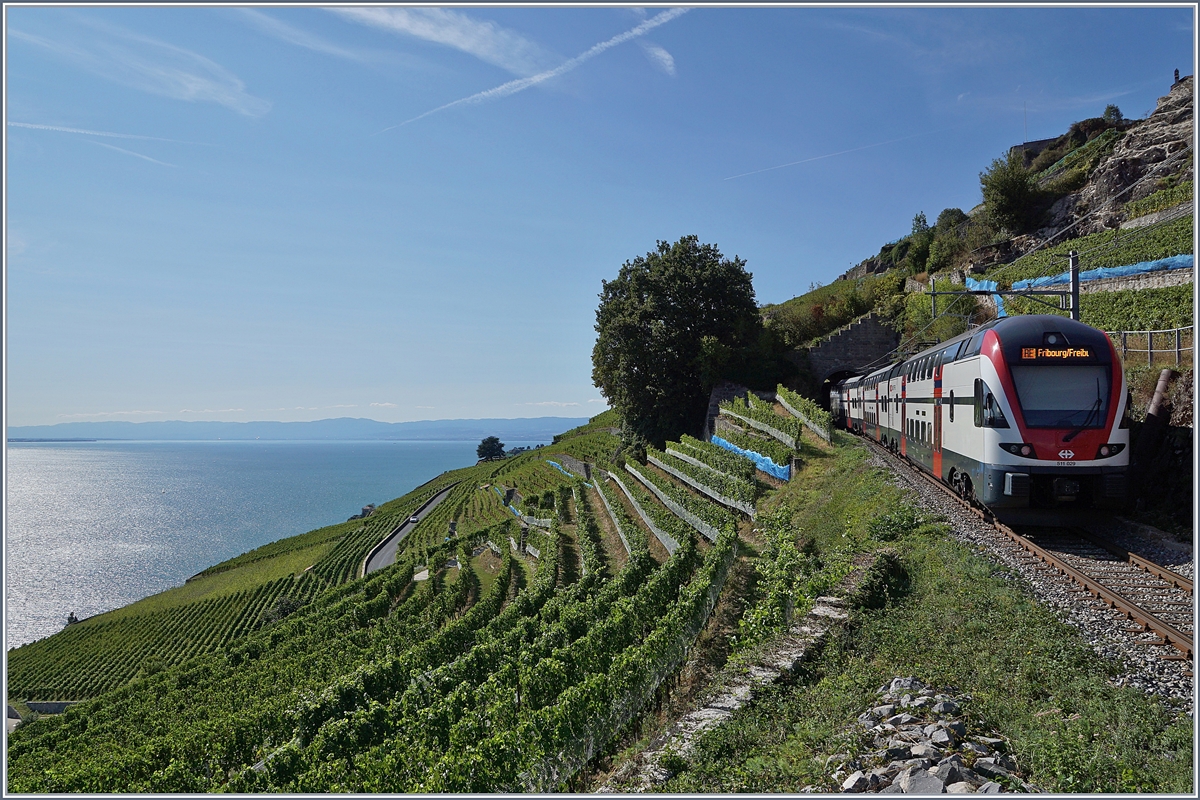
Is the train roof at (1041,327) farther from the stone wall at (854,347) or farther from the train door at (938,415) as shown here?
the stone wall at (854,347)

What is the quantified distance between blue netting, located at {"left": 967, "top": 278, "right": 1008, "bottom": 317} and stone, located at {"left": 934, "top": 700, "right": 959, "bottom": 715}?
28403mm

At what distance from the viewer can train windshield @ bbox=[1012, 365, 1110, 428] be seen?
35.8ft

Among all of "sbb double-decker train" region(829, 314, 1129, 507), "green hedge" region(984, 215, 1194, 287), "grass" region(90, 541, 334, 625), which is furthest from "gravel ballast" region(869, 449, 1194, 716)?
"grass" region(90, 541, 334, 625)

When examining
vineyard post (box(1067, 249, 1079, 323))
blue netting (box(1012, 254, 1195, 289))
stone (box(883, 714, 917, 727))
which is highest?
blue netting (box(1012, 254, 1195, 289))

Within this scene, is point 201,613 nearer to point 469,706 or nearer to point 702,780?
point 469,706

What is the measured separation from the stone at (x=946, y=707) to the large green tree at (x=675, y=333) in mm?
34280

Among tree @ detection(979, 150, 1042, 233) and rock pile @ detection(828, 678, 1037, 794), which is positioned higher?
tree @ detection(979, 150, 1042, 233)

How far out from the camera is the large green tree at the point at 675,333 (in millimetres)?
41062

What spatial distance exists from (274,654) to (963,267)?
4595cm

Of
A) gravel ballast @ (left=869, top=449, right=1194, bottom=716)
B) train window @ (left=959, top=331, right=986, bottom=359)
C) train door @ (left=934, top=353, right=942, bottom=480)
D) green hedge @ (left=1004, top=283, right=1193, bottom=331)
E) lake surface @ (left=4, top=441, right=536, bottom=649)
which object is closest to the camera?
gravel ballast @ (left=869, top=449, right=1194, bottom=716)

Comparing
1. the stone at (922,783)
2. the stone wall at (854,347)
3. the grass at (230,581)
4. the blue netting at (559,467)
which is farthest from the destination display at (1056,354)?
the grass at (230,581)

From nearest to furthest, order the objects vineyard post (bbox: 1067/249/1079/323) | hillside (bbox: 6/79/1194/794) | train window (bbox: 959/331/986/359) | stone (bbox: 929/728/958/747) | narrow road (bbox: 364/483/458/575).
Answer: stone (bbox: 929/728/958/747) → hillside (bbox: 6/79/1194/794) → train window (bbox: 959/331/986/359) → vineyard post (bbox: 1067/249/1079/323) → narrow road (bbox: 364/483/458/575)

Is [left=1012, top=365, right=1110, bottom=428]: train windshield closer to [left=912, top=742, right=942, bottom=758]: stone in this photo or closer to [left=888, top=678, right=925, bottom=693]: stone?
[left=888, top=678, right=925, bottom=693]: stone

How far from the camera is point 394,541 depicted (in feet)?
201
